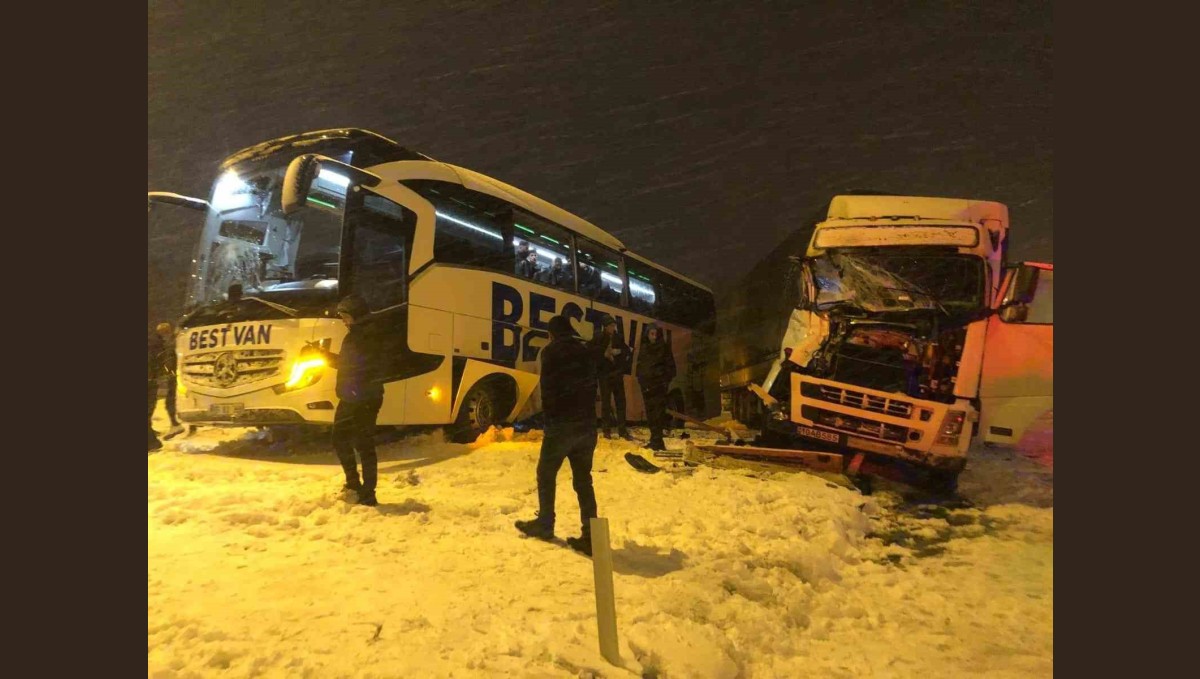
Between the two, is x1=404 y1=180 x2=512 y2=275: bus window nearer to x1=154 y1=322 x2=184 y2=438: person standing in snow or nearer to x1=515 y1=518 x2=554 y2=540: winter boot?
x1=154 y1=322 x2=184 y2=438: person standing in snow

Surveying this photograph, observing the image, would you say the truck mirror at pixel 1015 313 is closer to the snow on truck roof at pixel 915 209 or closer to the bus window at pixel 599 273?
the snow on truck roof at pixel 915 209

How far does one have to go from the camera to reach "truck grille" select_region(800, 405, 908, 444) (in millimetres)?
7457

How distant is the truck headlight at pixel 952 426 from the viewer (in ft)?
23.2

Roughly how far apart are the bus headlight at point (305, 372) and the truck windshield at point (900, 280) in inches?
260

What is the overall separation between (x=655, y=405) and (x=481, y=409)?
8.66ft

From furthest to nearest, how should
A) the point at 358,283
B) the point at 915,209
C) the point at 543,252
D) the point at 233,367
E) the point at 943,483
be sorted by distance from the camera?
1. the point at 543,252
2. the point at 915,209
3. the point at 943,483
4. the point at 358,283
5. the point at 233,367

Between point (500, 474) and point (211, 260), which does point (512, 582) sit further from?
point (211, 260)

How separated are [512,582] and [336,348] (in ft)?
14.0

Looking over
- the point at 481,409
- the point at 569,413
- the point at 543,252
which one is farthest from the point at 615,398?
the point at 569,413

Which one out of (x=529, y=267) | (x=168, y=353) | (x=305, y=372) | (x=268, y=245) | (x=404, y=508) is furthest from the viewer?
(x=529, y=267)

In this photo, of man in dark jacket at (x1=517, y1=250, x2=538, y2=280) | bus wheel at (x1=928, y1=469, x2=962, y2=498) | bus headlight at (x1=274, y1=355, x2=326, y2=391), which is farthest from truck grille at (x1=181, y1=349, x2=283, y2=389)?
bus wheel at (x1=928, y1=469, x2=962, y2=498)

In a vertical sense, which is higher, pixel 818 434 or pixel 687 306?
pixel 687 306

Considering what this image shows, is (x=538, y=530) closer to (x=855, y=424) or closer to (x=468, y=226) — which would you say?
(x=855, y=424)

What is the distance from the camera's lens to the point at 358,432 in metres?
5.14
